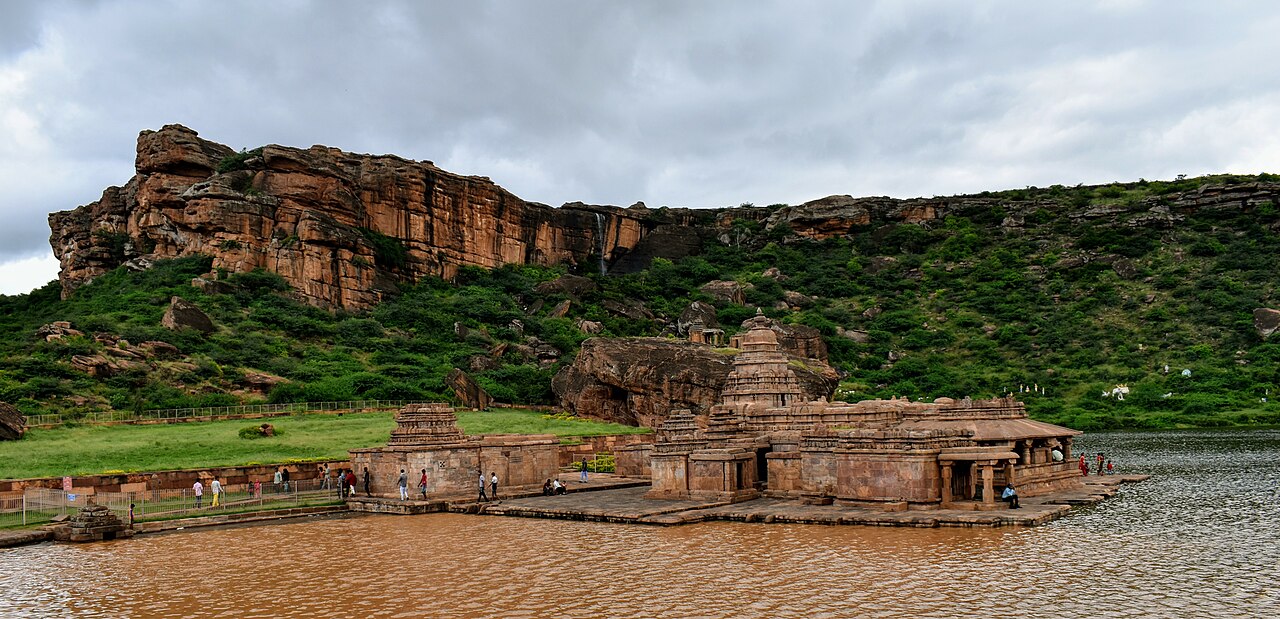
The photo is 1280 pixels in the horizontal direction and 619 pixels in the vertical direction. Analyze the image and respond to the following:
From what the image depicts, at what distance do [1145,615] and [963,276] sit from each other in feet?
266

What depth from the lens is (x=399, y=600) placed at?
1590cm

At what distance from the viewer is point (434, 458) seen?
97.3 ft

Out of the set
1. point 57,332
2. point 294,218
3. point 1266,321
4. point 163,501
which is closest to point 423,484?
point 163,501

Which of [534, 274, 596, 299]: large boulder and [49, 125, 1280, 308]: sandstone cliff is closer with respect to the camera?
[49, 125, 1280, 308]: sandstone cliff

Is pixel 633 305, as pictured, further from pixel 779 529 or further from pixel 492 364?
pixel 779 529

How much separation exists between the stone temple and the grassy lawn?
40.3ft

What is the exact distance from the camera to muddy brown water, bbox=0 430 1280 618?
14.8 metres

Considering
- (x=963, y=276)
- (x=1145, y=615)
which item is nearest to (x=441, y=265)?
(x=963, y=276)

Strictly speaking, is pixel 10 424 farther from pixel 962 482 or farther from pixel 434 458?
pixel 962 482

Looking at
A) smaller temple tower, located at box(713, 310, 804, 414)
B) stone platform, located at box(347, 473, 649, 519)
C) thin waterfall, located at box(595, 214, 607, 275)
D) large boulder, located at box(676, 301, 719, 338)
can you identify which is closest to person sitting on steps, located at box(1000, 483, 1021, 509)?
smaller temple tower, located at box(713, 310, 804, 414)

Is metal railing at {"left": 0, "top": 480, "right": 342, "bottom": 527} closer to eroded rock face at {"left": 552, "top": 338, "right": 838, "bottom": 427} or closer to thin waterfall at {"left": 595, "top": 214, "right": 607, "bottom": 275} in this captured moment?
eroded rock face at {"left": 552, "top": 338, "right": 838, "bottom": 427}

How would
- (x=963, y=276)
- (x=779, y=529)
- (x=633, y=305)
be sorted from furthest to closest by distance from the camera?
(x=963, y=276) < (x=633, y=305) < (x=779, y=529)

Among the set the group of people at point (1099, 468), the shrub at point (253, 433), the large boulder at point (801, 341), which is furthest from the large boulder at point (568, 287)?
the group of people at point (1099, 468)

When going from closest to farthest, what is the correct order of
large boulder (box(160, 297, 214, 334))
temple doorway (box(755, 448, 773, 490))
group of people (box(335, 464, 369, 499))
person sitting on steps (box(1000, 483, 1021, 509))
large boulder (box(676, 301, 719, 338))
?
1. person sitting on steps (box(1000, 483, 1021, 509))
2. temple doorway (box(755, 448, 773, 490))
3. group of people (box(335, 464, 369, 499))
4. large boulder (box(160, 297, 214, 334))
5. large boulder (box(676, 301, 719, 338))
